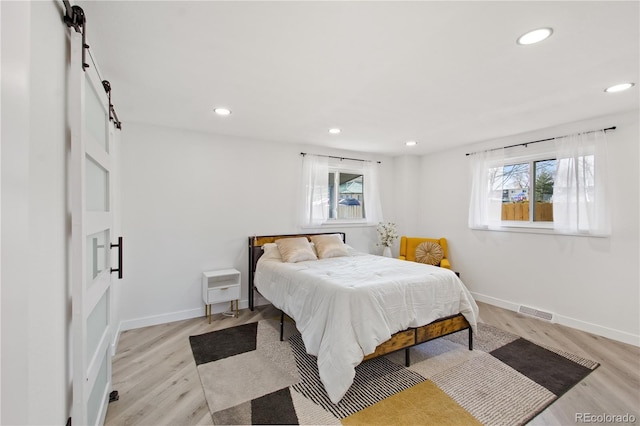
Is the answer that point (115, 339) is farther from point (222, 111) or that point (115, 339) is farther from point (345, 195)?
point (345, 195)

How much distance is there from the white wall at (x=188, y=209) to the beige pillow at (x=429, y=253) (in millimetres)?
2190

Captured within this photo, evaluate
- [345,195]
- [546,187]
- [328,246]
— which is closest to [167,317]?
[328,246]

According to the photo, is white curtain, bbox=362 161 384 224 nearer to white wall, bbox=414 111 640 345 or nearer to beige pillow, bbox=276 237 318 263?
white wall, bbox=414 111 640 345

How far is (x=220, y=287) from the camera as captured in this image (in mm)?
3502

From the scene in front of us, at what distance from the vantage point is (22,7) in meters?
0.75

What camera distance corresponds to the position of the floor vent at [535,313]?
3.56 meters

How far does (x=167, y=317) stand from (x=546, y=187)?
16.8ft

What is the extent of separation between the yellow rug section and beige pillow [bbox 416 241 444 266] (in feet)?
8.77

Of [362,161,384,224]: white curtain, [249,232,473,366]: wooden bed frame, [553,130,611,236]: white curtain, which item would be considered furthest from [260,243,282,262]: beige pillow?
[553,130,611,236]: white curtain

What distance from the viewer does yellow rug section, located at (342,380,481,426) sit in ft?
6.05

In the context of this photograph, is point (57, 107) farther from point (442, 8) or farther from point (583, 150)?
point (583, 150)

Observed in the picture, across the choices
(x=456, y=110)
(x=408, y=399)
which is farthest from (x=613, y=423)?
(x=456, y=110)

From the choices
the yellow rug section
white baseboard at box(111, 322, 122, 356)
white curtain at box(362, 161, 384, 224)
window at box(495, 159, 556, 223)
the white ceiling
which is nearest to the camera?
the white ceiling

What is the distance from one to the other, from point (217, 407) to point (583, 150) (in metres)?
4.48
